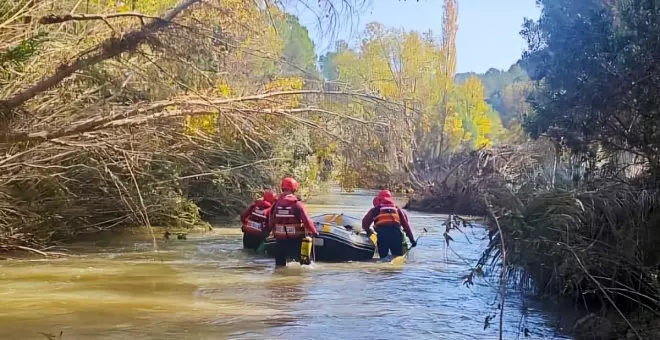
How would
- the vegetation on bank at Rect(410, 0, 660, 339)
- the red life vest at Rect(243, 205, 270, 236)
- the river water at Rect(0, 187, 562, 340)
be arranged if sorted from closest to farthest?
the vegetation on bank at Rect(410, 0, 660, 339)
the river water at Rect(0, 187, 562, 340)
the red life vest at Rect(243, 205, 270, 236)

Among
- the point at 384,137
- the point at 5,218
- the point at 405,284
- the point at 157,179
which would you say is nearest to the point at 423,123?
the point at 384,137

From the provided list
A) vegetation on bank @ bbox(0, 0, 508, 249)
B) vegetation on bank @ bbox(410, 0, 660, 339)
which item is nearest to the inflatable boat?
vegetation on bank @ bbox(0, 0, 508, 249)

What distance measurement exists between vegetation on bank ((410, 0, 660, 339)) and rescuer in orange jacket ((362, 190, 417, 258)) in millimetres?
3384

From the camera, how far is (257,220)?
1523 cm

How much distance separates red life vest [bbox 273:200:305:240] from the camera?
496 inches

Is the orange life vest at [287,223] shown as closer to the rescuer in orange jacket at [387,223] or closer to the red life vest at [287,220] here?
the red life vest at [287,220]

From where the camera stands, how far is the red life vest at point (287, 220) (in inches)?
496

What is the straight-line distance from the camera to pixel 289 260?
13.3 metres

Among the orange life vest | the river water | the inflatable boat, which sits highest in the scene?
the orange life vest

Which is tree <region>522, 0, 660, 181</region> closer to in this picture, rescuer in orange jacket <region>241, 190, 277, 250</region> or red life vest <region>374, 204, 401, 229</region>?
red life vest <region>374, 204, 401, 229</region>

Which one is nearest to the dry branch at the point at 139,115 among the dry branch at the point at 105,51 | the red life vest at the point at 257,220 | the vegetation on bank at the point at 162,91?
the vegetation on bank at the point at 162,91

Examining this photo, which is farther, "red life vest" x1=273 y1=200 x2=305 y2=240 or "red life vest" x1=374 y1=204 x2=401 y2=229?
"red life vest" x1=374 y1=204 x2=401 y2=229

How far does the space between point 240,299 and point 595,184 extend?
4556 mm

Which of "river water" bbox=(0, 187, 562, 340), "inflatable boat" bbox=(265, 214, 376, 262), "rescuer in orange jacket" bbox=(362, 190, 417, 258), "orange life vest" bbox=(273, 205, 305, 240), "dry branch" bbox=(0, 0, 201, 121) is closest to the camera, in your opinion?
"dry branch" bbox=(0, 0, 201, 121)
